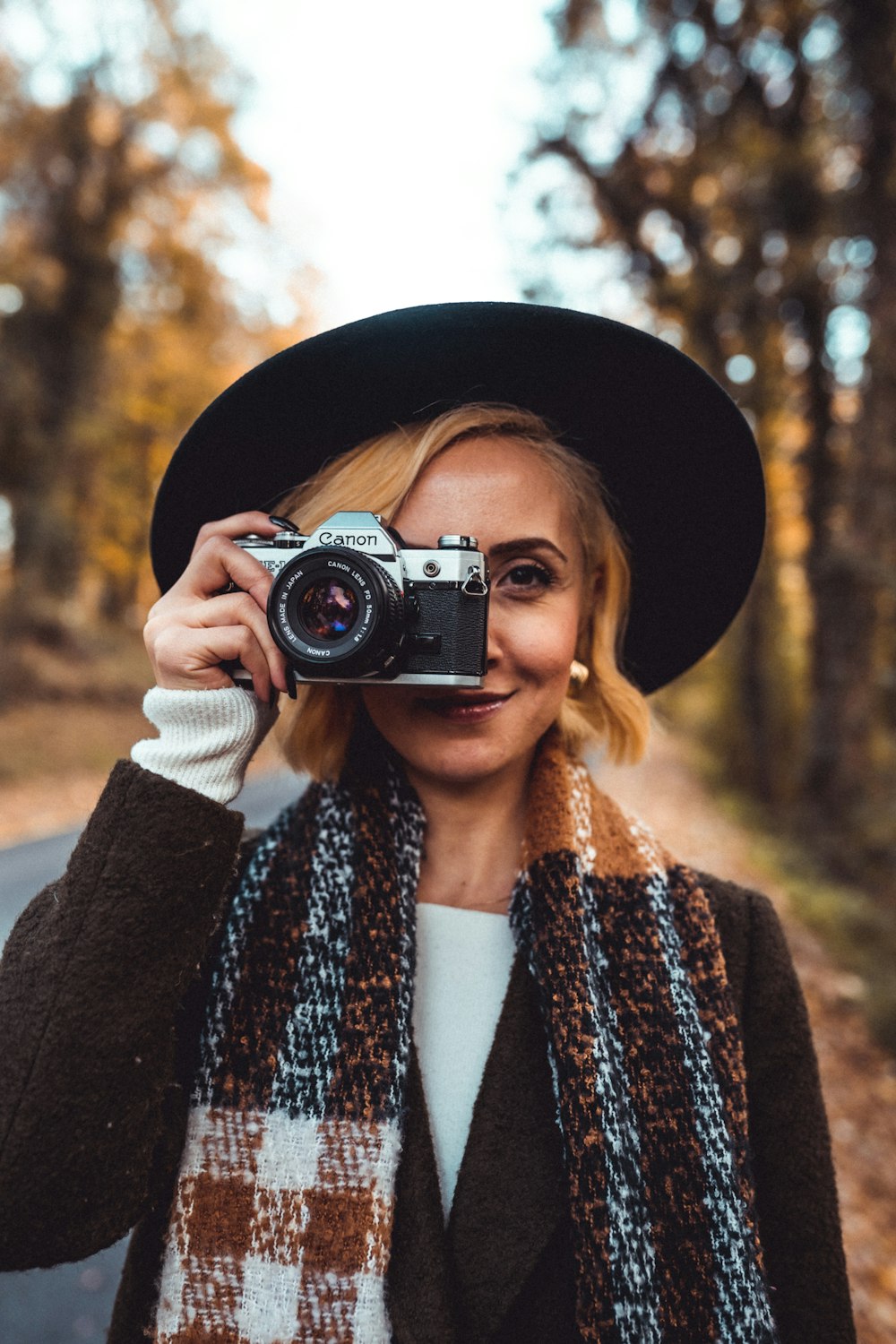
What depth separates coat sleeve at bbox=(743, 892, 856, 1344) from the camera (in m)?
1.25

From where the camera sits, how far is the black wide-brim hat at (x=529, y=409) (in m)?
1.38

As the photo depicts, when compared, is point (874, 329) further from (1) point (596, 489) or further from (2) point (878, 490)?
(1) point (596, 489)

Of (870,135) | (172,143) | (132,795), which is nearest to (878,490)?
(870,135)

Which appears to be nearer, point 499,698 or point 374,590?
point 374,590

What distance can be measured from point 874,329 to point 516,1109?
602 cm

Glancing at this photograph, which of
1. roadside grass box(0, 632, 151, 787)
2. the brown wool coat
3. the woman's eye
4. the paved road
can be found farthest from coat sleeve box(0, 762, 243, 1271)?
roadside grass box(0, 632, 151, 787)

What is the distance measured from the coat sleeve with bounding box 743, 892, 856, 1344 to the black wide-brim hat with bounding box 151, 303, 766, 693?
2.49 feet

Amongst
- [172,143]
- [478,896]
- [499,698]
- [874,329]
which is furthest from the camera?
[172,143]

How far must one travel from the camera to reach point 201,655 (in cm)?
124

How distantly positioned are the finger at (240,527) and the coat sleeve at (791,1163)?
107 cm

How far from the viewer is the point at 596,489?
1.62m

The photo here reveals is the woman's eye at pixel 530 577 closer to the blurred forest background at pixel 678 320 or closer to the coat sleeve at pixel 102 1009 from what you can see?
the coat sleeve at pixel 102 1009

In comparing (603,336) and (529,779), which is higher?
(603,336)

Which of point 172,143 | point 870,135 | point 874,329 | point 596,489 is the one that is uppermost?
point 172,143
